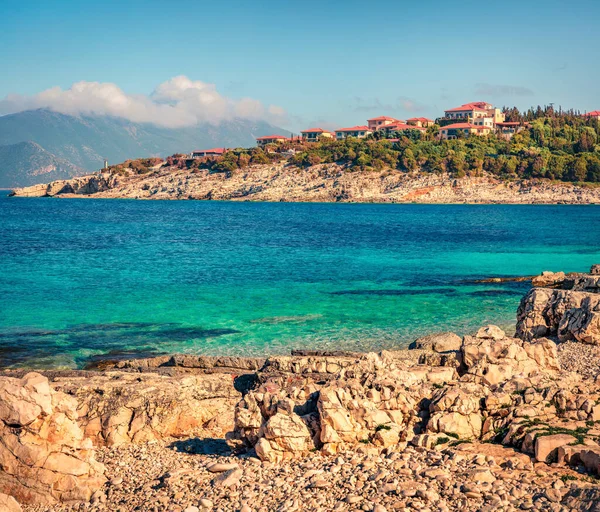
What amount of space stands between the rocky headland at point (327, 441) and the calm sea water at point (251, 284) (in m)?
9.13

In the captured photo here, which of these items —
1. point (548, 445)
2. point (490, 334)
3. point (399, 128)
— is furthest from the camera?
point (399, 128)

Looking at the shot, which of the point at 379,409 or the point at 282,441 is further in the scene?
the point at 379,409

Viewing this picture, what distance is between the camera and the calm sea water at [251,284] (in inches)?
992

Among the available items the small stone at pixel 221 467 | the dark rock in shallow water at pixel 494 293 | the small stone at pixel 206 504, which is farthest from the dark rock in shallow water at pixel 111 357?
the dark rock in shallow water at pixel 494 293

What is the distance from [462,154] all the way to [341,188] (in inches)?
1159

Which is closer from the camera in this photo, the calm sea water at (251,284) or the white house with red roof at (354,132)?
the calm sea water at (251,284)

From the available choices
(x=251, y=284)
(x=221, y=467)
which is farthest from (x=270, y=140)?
(x=221, y=467)

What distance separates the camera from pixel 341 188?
475 ft

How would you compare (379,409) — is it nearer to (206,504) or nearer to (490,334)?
(206,504)

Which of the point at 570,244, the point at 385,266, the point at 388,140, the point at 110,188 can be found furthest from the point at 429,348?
the point at 110,188

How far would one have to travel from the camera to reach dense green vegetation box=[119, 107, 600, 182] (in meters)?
144

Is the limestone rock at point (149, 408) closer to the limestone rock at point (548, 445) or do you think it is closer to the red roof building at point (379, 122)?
the limestone rock at point (548, 445)

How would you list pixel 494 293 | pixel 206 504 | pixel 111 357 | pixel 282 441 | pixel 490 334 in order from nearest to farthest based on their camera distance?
pixel 206 504
pixel 282 441
pixel 490 334
pixel 111 357
pixel 494 293

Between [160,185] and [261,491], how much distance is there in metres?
155
